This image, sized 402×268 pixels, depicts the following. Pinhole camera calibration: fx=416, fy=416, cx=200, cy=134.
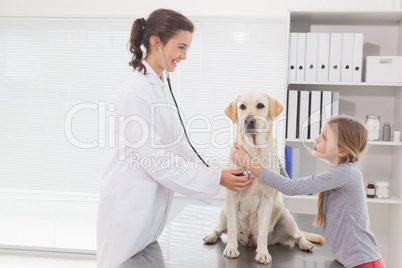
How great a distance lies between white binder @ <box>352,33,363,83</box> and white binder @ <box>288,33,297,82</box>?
0.43 meters

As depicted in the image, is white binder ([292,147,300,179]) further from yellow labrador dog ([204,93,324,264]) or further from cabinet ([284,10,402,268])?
yellow labrador dog ([204,93,324,264])

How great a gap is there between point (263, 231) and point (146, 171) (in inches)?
19.0

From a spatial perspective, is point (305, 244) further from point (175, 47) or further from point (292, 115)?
point (292, 115)

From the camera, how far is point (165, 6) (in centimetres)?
360

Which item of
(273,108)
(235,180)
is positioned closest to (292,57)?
(273,108)

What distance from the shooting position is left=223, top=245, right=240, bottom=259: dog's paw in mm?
1521

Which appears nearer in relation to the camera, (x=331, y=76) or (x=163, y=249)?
(x=163, y=249)

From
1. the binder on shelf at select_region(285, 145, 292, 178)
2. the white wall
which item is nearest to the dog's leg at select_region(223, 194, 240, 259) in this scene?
the binder on shelf at select_region(285, 145, 292, 178)

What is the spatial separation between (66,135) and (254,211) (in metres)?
→ 2.75

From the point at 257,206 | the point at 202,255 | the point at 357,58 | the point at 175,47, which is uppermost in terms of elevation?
the point at 357,58

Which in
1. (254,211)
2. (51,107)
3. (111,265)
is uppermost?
(51,107)

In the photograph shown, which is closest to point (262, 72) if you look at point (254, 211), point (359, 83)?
point (359, 83)

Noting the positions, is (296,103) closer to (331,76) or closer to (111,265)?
(331,76)

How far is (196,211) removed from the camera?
2207mm
